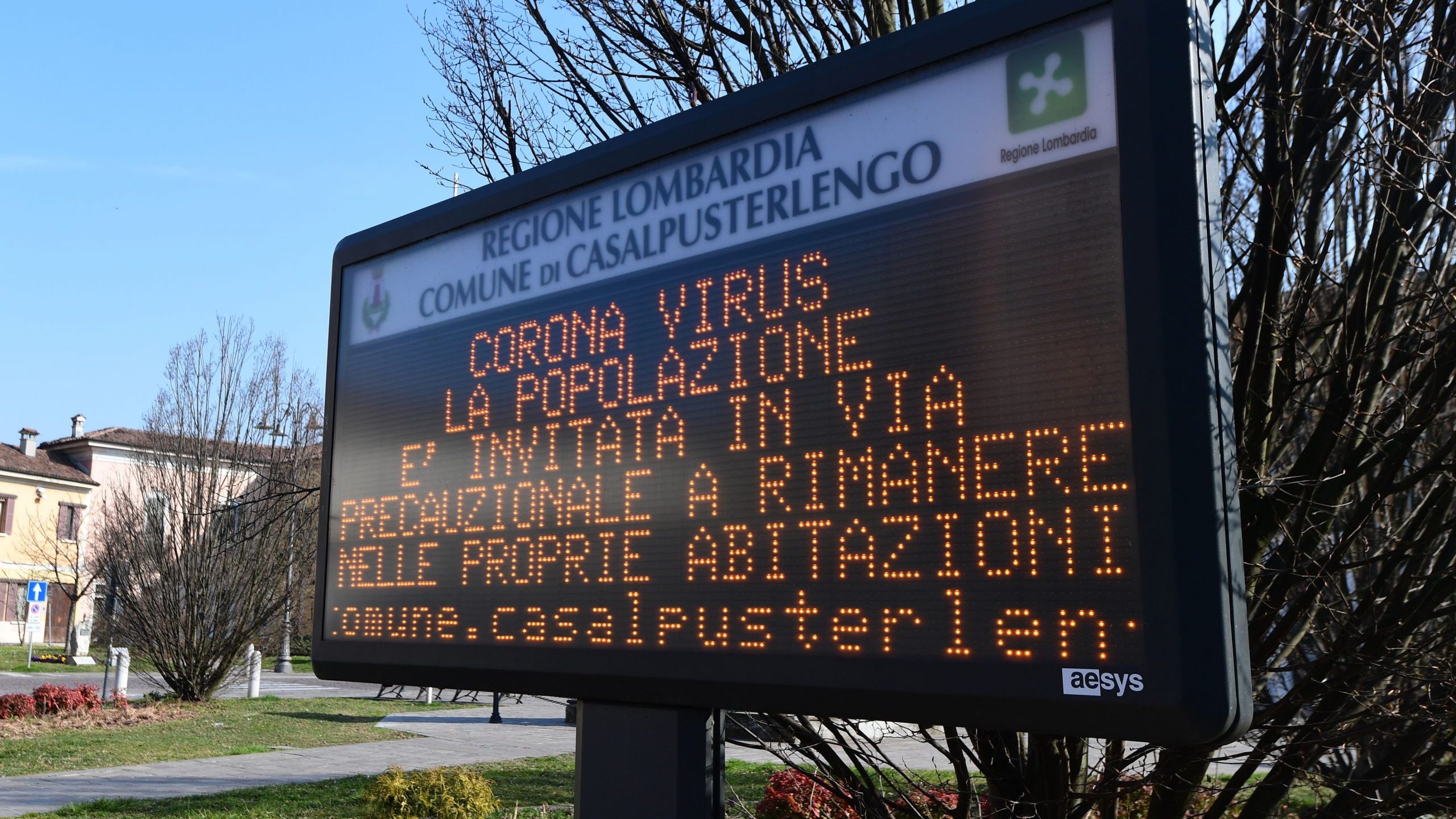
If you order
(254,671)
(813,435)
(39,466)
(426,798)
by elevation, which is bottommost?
(254,671)

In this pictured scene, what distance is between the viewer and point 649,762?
3.84 meters

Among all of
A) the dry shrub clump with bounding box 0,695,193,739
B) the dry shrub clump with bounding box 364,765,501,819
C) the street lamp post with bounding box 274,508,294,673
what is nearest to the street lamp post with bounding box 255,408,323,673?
the street lamp post with bounding box 274,508,294,673

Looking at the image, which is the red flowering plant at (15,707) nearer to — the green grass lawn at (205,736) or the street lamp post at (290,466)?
the green grass lawn at (205,736)

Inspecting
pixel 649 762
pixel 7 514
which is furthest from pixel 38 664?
pixel 649 762

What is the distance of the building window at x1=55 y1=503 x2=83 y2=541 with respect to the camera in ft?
161

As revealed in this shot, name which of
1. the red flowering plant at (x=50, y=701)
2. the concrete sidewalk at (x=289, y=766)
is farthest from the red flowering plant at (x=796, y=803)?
the red flowering plant at (x=50, y=701)

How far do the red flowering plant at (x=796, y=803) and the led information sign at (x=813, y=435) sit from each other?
4.12 metres

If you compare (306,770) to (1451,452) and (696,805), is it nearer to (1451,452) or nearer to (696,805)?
(696,805)

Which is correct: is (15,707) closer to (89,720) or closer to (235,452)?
(89,720)

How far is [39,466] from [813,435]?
53.2m

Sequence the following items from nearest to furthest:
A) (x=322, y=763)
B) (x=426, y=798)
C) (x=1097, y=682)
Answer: (x=1097, y=682), (x=426, y=798), (x=322, y=763)

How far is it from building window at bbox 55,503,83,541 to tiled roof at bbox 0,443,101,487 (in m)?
1.10

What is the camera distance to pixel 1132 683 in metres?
2.60

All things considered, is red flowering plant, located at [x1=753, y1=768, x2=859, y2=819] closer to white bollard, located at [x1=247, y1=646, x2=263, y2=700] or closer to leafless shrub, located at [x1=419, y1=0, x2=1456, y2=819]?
leafless shrub, located at [x1=419, y1=0, x2=1456, y2=819]
